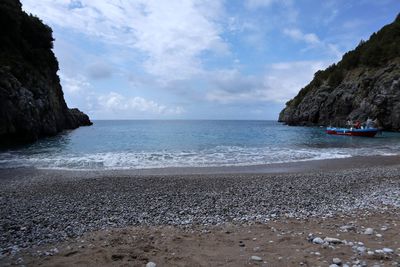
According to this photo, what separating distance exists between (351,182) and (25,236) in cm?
1399

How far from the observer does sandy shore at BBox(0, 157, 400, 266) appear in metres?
6.29

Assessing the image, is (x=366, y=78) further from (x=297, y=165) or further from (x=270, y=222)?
(x=270, y=222)

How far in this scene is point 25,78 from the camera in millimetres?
48406

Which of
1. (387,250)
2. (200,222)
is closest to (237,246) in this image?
(200,222)

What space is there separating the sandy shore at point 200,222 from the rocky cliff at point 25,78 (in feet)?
89.8

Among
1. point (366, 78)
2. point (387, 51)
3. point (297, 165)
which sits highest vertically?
point (387, 51)

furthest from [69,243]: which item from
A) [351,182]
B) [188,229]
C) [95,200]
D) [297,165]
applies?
[297,165]

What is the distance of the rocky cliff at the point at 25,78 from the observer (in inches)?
1494

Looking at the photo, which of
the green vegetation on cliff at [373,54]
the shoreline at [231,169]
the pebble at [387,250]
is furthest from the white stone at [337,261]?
the green vegetation on cliff at [373,54]

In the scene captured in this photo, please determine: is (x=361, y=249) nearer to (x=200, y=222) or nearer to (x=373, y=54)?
(x=200, y=222)

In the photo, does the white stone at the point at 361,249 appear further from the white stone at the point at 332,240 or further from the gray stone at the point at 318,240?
the gray stone at the point at 318,240

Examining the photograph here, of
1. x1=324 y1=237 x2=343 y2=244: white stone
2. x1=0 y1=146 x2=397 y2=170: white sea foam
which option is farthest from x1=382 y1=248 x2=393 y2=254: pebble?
x1=0 y1=146 x2=397 y2=170: white sea foam

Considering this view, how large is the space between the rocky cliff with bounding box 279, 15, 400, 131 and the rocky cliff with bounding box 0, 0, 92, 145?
7187 centimetres

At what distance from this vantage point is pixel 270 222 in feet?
Result: 27.9
